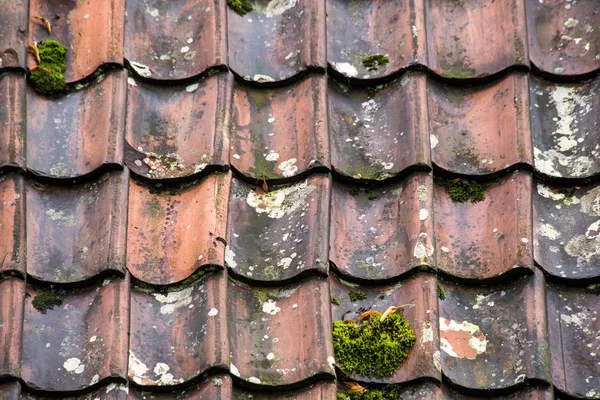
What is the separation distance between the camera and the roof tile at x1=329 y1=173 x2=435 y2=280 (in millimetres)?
3121

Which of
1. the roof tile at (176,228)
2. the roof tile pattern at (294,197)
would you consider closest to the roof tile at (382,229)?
the roof tile pattern at (294,197)

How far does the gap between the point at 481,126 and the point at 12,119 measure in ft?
5.09

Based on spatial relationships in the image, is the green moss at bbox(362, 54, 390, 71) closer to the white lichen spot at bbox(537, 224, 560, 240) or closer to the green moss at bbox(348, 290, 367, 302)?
the white lichen spot at bbox(537, 224, 560, 240)

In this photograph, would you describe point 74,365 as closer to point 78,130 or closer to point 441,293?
point 78,130

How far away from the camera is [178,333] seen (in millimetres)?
2945

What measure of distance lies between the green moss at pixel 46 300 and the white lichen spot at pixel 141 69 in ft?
3.05

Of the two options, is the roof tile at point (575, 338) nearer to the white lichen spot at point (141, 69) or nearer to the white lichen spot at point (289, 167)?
the white lichen spot at point (289, 167)

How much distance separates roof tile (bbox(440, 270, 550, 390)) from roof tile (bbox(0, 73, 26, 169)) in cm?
138

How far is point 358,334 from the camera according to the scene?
2.95m

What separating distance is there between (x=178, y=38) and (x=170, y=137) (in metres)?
0.49

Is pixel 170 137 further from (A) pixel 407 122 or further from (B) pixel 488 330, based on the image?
(B) pixel 488 330

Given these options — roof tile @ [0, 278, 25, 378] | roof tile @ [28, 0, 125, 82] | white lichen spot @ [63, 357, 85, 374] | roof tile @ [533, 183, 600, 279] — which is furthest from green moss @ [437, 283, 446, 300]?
roof tile @ [28, 0, 125, 82]

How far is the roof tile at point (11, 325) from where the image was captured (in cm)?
272

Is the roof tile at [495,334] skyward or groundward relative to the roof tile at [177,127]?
groundward
